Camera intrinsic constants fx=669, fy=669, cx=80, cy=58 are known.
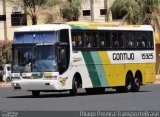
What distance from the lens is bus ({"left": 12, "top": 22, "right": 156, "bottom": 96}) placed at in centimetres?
2911

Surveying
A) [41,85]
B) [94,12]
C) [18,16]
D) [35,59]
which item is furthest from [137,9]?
[41,85]

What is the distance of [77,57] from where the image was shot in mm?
30141

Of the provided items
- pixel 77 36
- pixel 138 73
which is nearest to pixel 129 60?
pixel 138 73

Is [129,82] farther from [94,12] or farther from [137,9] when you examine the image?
[94,12]

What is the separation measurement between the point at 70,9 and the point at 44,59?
27.7m

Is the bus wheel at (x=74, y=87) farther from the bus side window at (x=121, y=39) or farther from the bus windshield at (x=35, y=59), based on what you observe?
the bus side window at (x=121, y=39)

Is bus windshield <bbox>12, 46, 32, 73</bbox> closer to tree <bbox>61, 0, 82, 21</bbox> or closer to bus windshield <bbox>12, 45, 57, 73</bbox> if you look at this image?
bus windshield <bbox>12, 45, 57, 73</bbox>

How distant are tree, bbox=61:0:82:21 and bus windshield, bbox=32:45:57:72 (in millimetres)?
26354

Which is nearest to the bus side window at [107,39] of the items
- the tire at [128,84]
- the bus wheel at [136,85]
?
the tire at [128,84]

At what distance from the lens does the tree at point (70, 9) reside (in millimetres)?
55719

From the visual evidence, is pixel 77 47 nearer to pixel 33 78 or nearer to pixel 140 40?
pixel 33 78

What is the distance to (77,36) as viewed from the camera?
30.3m

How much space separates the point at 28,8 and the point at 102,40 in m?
25.4

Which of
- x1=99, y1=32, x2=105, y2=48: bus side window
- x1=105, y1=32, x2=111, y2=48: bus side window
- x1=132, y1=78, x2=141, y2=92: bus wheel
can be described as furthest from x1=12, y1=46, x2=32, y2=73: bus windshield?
x1=132, y1=78, x2=141, y2=92: bus wheel
